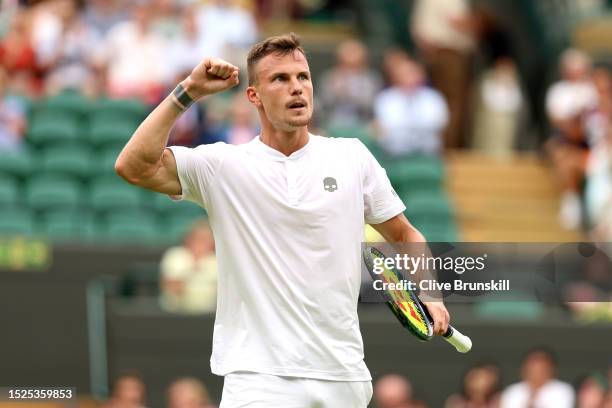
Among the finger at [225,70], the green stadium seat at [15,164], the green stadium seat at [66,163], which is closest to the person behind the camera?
the finger at [225,70]

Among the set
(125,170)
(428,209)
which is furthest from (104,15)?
(125,170)

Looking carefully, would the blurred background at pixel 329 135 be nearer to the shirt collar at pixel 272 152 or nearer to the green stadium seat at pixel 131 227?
the green stadium seat at pixel 131 227

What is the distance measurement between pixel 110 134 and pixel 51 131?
553 millimetres

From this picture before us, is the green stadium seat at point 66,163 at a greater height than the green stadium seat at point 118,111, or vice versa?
the green stadium seat at point 118,111

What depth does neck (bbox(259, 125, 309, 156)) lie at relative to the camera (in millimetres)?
6055

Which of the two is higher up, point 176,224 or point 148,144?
point 176,224

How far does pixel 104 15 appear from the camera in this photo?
1593 centimetres

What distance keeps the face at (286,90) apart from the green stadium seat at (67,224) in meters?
7.70

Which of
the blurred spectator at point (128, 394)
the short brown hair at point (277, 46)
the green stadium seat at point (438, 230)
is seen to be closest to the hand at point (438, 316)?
the short brown hair at point (277, 46)

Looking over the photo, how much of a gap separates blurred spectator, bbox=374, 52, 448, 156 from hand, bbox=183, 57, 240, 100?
29.2ft

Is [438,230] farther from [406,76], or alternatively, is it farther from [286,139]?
[286,139]

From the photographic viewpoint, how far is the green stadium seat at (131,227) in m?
13.6

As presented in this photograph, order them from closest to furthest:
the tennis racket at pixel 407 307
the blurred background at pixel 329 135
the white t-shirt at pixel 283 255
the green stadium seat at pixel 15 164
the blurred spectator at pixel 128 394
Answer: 1. the white t-shirt at pixel 283 255
2. the tennis racket at pixel 407 307
3. the blurred spectator at pixel 128 394
4. the blurred background at pixel 329 135
5. the green stadium seat at pixel 15 164

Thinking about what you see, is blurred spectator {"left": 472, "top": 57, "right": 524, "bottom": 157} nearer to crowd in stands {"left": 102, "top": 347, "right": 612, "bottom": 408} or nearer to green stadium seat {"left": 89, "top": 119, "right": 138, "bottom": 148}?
green stadium seat {"left": 89, "top": 119, "right": 138, "bottom": 148}
